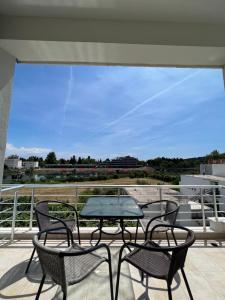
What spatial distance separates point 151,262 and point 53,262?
2.45 ft

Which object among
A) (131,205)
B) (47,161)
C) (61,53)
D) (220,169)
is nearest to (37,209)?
(131,205)

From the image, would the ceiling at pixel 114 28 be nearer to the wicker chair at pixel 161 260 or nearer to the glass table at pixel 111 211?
the glass table at pixel 111 211

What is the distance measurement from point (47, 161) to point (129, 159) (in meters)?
2.52

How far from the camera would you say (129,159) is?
6.38m

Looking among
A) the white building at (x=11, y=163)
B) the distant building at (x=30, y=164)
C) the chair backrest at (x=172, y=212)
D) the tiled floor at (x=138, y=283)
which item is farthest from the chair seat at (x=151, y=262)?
the distant building at (x=30, y=164)

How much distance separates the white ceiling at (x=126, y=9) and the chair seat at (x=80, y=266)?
227 centimetres

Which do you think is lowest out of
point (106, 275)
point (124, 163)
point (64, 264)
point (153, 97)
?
point (106, 275)

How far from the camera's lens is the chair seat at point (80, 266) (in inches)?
51.5

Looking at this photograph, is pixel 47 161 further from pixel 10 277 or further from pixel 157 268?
pixel 157 268

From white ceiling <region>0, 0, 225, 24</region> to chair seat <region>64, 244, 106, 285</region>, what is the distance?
7.43ft

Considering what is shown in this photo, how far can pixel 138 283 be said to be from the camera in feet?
6.26

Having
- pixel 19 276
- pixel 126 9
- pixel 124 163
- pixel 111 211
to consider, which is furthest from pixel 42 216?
pixel 124 163

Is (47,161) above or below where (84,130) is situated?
below

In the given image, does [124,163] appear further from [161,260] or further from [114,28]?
[161,260]
